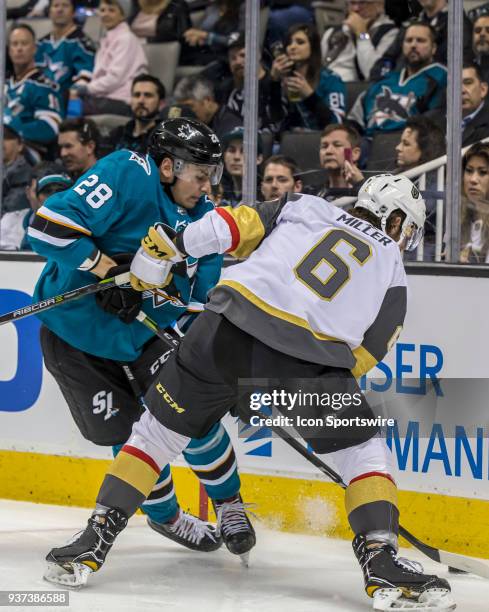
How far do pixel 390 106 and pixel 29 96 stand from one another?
5.04 ft

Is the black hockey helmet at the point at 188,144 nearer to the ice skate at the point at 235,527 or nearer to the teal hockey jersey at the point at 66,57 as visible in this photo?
the ice skate at the point at 235,527

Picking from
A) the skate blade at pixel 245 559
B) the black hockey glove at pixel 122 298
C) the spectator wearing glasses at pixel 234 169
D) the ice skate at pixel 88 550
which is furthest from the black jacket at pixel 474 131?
the ice skate at pixel 88 550

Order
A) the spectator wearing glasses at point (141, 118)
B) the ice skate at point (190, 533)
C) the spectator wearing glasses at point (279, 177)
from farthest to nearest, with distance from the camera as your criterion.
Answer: the spectator wearing glasses at point (141, 118), the spectator wearing glasses at point (279, 177), the ice skate at point (190, 533)

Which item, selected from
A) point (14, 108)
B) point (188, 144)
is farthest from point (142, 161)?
point (14, 108)

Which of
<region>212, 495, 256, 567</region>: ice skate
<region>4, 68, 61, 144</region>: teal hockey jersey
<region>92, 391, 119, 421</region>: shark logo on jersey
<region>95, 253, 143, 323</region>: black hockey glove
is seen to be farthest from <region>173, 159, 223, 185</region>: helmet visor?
<region>4, 68, 61, 144</region>: teal hockey jersey

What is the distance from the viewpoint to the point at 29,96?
4.38 meters

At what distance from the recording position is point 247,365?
2516mm

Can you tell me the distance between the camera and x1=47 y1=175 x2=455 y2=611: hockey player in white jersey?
247 centimetres

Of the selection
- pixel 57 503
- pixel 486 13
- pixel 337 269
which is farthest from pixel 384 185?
pixel 57 503

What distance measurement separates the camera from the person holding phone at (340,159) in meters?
3.49

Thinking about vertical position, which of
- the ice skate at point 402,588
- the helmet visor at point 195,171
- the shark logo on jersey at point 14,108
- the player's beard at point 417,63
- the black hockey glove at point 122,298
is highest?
the player's beard at point 417,63

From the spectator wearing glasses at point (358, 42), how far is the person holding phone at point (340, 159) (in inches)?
9.6

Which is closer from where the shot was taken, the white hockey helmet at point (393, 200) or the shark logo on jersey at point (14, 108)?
the white hockey helmet at point (393, 200)

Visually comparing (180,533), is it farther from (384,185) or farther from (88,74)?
(88,74)
